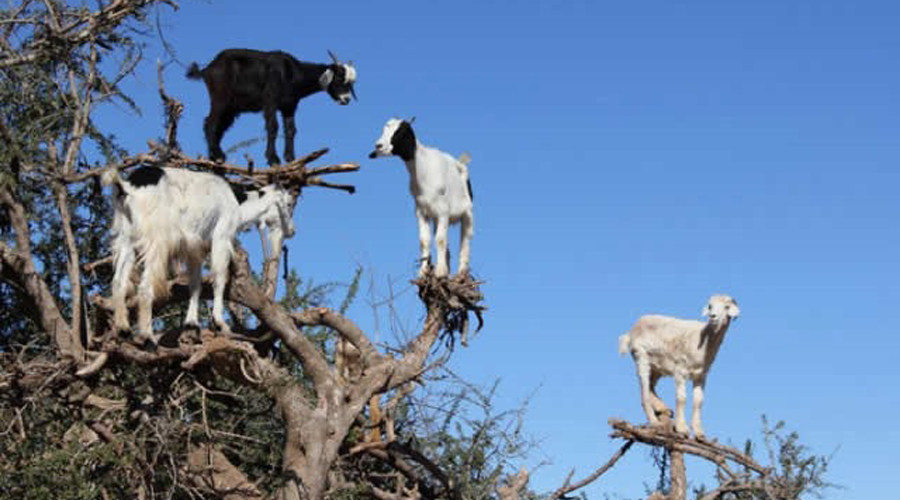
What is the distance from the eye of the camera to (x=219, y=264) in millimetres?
7953

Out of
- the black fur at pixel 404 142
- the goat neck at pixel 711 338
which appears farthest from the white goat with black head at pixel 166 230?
the goat neck at pixel 711 338

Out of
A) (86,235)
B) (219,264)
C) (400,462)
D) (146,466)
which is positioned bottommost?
(146,466)

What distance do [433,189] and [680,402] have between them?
3642mm

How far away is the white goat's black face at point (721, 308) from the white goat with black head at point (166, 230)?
16.4ft

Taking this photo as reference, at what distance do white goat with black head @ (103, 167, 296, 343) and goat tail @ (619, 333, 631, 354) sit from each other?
198 inches

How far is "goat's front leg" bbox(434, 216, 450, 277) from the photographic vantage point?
901 cm

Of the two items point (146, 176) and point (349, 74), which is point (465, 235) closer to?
point (349, 74)

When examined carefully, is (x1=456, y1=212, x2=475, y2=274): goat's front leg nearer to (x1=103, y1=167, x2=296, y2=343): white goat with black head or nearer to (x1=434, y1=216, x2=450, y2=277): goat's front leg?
(x1=434, y1=216, x2=450, y2=277): goat's front leg

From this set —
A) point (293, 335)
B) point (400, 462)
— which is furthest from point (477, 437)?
point (293, 335)

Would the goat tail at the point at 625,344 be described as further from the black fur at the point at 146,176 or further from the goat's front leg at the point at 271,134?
the black fur at the point at 146,176

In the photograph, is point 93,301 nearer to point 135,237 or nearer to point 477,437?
point 135,237

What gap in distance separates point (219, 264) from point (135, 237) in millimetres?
611

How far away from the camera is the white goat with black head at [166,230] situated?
7.58 meters

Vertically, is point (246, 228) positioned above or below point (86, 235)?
below
